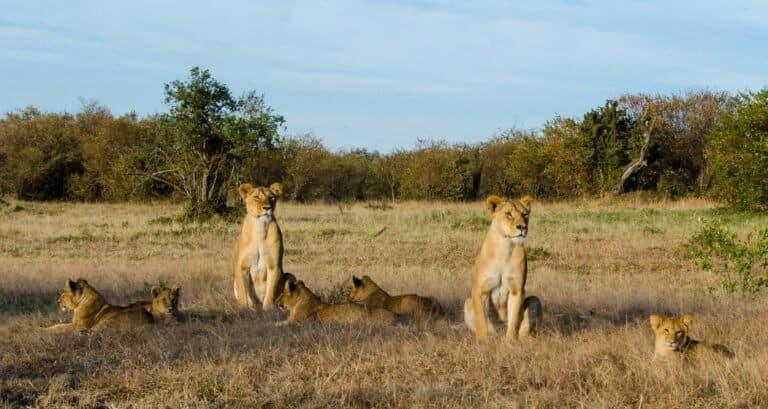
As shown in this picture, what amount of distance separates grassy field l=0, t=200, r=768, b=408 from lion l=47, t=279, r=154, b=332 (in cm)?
28

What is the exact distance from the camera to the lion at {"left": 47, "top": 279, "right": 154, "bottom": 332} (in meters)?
8.38

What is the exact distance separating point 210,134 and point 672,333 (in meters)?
18.3

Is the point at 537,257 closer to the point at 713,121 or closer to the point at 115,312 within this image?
the point at 115,312

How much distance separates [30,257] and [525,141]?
109ft

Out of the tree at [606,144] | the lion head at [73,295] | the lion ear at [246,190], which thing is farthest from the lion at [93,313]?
the tree at [606,144]

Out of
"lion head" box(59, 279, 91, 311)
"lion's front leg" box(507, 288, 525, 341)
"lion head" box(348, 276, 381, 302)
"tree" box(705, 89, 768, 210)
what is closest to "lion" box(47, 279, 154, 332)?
"lion head" box(59, 279, 91, 311)

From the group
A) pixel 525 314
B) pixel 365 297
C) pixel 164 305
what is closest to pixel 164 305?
pixel 164 305

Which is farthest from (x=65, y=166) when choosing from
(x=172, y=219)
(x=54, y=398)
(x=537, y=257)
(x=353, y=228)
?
(x=54, y=398)

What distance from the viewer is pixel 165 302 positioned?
8.85m

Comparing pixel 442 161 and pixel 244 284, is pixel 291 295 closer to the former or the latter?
pixel 244 284

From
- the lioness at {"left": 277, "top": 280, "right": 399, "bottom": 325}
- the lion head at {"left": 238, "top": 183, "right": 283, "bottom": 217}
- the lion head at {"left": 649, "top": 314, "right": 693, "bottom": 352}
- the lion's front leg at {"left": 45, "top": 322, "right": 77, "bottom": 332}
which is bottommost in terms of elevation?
the lion's front leg at {"left": 45, "top": 322, "right": 77, "bottom": 332}

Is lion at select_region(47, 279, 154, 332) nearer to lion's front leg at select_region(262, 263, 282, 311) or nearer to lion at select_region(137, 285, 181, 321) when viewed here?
lion at select_region(137, 285, 181, 321)

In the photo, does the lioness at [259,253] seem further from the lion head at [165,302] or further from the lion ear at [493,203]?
the lion ear at [493,203]

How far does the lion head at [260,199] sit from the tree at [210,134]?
13.6m
